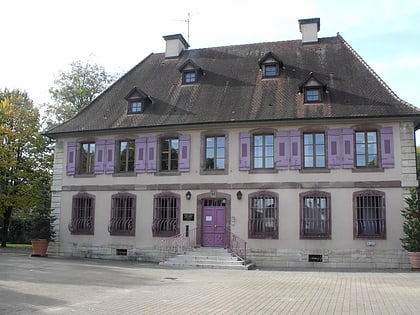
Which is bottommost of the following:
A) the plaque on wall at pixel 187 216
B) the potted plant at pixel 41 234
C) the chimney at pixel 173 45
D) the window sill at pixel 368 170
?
the potted plant at pixel 41 234

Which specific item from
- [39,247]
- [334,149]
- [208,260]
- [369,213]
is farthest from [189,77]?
[369,213]

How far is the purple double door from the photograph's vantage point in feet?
68.2

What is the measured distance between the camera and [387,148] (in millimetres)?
19266

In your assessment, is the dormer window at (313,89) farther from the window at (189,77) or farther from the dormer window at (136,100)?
the dormer window at (136,100)

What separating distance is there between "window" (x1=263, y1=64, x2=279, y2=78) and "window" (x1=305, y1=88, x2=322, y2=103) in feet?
8.02

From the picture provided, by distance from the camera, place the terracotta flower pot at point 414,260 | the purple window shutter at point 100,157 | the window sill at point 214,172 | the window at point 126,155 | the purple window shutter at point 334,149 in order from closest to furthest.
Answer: the terracotta flower pot at point 414,260 < the purple window shutter at point 334,149 < the window sill at point 214,172 < the window at point 126,155 < the purple window shutter at point 100,157

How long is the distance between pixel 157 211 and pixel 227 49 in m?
10.1

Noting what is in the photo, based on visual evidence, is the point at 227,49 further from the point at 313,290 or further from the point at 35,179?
the point at 313,290

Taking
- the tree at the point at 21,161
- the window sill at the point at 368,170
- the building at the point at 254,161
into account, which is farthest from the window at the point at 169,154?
the tree at the point at 21,161

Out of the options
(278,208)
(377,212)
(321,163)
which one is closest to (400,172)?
(377,212)

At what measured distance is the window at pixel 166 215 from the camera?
2123cm

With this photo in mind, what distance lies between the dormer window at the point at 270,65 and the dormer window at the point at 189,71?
3.27m

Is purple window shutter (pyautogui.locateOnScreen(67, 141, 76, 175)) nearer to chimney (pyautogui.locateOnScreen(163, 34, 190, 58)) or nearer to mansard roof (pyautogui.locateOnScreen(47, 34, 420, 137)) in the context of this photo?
mansard roof (pyautogui.locateOnScreen(47, 34, 420, 137))

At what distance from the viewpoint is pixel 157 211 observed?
21.5 m
